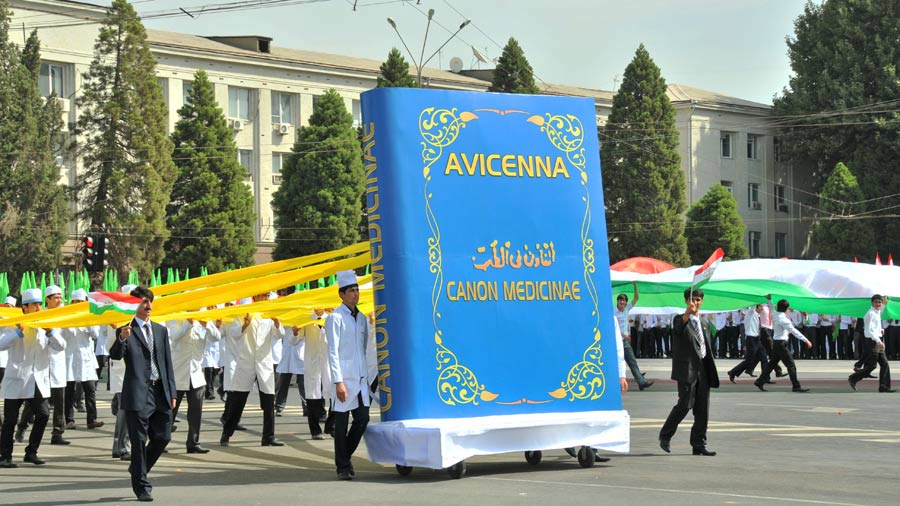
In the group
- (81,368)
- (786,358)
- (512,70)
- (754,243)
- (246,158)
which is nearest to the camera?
(81,368)

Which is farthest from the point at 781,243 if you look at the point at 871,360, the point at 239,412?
the point at 239,412

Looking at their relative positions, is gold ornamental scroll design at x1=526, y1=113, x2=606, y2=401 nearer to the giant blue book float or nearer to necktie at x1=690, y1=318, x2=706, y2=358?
the giant blue book float

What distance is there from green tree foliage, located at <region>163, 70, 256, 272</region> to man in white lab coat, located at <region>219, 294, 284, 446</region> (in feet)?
123

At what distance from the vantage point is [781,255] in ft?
250

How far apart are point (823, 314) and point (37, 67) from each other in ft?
93.1

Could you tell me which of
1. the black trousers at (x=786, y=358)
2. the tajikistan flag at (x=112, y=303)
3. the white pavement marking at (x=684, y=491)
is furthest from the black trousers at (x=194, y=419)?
the black trousers at (x=786, y=358)

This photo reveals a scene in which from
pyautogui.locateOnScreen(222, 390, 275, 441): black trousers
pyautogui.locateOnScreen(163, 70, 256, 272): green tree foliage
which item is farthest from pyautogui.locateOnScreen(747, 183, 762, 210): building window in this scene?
pyautogui.locateOnScreen(222, 390, 275, 441): black trousers

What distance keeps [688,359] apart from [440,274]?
11.2 ft

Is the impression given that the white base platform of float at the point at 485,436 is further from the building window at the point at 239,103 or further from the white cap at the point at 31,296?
the building window at the point at 239,103

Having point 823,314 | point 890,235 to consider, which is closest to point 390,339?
point 823,314

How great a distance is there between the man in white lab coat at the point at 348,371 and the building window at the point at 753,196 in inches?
2534

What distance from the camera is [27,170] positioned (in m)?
47.6

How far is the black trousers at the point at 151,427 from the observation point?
11.9 meters

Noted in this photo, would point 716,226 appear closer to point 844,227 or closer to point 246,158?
point 844,227
